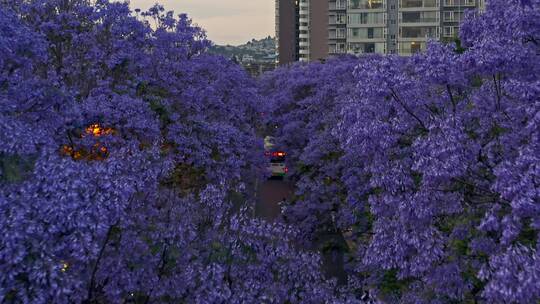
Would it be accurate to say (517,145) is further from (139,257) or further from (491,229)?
(139,257)

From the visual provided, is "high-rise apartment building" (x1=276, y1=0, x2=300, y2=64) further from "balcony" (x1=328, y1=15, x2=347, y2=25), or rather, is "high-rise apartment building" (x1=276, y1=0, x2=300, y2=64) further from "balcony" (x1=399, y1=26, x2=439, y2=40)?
"balcony" (x1=399, y1=26, x2=439, y2=40)

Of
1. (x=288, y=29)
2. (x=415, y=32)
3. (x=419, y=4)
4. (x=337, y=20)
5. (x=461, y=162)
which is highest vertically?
(x=288, y=29)

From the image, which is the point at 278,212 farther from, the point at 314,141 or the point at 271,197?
the point at 314,141

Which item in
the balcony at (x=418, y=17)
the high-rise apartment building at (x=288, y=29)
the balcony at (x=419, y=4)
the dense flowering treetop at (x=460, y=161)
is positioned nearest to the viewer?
the dense flowering treetop at (x=460, y=161)

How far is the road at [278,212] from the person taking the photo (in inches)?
896

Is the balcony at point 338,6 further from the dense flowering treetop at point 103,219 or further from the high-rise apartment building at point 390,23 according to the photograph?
the dense flowering treetop at point 103,219

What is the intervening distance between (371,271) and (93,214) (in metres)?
7.86

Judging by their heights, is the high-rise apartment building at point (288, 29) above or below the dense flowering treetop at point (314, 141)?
above

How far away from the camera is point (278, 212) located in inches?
1419

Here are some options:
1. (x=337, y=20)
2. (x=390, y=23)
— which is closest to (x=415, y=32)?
(x=390, y=23)

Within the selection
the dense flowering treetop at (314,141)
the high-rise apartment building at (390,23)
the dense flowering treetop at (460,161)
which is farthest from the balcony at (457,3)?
the dense flowering treetop at (460,161)

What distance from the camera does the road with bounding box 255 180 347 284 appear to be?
74.6 ft

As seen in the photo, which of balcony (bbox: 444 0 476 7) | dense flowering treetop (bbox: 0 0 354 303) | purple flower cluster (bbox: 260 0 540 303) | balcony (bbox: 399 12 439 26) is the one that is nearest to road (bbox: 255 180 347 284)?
dense flowering treetop (bbox: 0 0 354 303)

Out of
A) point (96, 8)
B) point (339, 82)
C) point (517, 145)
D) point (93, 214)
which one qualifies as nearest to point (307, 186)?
point (339, 82)
